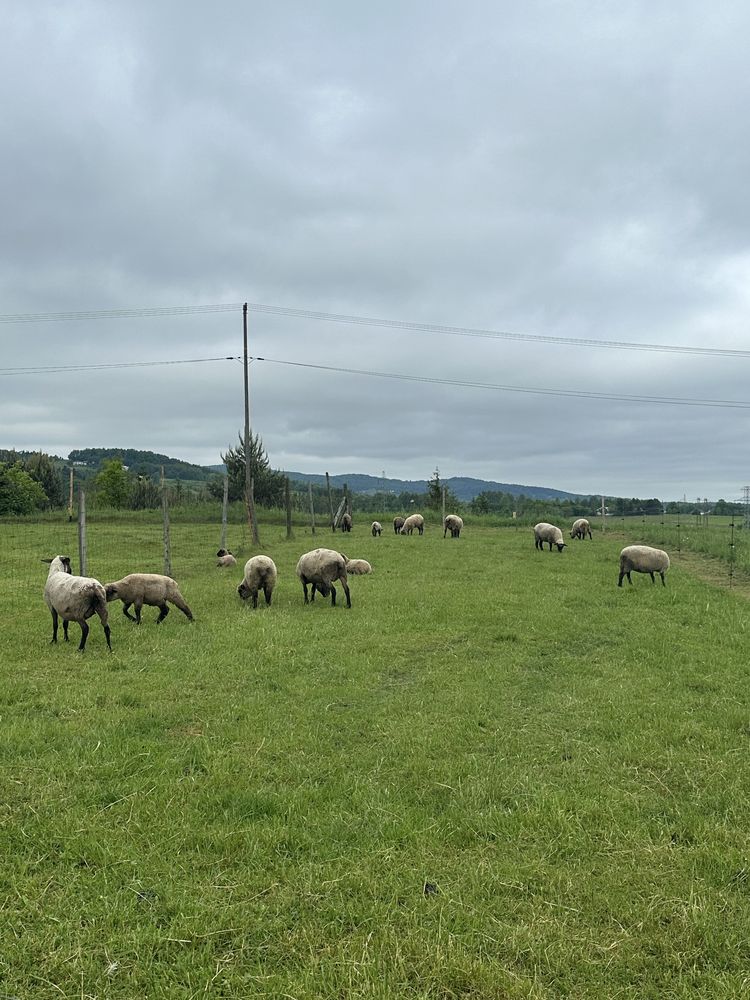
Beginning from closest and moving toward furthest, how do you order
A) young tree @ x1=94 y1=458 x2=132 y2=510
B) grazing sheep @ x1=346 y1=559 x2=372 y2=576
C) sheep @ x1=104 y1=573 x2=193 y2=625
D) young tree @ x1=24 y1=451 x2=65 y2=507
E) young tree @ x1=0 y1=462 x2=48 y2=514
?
sheep @ x1=104 y1=573 x2=193 y2=625 → grazing sheep @ x1=346 y1=559 x2=372 y2=576 → young tree @ x1=0 y1=462 x2=48 y2=514 → young tree @ x1=94 y1=458 x2=132 y2=510 → young tree @ x1=24 y1=451 x2=65 y2=507

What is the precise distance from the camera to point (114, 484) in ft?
164

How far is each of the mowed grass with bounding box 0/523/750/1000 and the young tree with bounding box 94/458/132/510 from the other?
42733 millimetres

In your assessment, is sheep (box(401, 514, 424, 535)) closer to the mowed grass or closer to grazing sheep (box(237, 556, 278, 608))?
grazing sheep (box(237, 556, 278, 608))

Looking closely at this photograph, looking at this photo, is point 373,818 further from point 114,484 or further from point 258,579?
point 114,484

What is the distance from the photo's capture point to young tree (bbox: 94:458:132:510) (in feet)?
160

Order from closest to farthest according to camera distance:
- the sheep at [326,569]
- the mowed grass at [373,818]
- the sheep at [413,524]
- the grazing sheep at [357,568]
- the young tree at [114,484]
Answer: the mowed grass at [373,818], the sheep at [326,569], the grazing sheep at [357,568], the sheep at [413,524], the young tree at [114,484]

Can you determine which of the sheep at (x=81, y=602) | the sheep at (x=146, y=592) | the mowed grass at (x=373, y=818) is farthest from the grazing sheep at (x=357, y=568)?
the sheep at (x=81, y=602)

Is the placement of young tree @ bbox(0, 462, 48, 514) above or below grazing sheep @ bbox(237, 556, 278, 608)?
above

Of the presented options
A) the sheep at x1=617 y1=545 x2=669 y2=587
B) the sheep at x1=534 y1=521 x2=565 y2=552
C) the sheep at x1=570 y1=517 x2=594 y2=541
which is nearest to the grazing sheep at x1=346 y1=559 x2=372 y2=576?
the sheep at x1=617 y1=545 x2=669 y2=587

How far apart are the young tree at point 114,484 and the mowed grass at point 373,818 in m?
42.7

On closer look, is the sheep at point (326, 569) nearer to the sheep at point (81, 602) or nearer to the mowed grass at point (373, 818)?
the mowed grass at point (373, 818)

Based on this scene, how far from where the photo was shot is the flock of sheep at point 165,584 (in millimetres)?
8578

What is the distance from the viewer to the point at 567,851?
3875 mm

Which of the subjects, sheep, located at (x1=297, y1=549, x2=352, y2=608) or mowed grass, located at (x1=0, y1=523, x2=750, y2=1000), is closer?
mowed grass, located at (x1=0, y1=523, x2=750, y2=1000)
